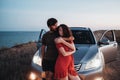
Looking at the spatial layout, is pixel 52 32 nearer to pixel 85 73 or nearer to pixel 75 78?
pixel 75 78

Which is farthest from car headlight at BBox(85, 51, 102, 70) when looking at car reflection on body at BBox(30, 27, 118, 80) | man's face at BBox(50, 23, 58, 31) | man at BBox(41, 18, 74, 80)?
man's face at BBox(50, 23, 58, 31)

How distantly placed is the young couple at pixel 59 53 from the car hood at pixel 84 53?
153 cm

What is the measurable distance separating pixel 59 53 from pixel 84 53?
2202mm

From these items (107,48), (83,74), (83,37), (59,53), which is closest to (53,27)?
(59,53)

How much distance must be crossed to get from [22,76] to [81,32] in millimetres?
2248

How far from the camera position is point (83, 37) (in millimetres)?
10148

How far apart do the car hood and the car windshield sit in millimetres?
448

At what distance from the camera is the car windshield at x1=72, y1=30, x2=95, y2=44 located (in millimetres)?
9867

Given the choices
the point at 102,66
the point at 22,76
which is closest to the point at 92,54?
the point at 102,66

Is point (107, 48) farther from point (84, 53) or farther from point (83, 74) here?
point (83, 74)

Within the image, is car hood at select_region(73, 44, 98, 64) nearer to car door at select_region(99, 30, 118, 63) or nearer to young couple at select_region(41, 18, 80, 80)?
car door at select_region(99, 30, 118, 63)

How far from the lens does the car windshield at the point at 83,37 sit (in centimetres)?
987

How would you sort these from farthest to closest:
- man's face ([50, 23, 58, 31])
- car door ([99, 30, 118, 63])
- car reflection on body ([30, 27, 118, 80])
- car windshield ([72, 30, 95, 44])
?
car windshield ([72, 30, 95, 44]) → car door ([99, 30, 118, 63]) → car reflection on body ([30, 27, 118, 80]) → man's face ([50, 23, 58, 31])

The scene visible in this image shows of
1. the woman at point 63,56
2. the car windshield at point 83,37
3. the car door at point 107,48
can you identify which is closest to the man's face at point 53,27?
the woman at point 63,56
